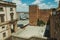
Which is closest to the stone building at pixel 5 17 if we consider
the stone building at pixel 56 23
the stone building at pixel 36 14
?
the stone building at pixel 56 23

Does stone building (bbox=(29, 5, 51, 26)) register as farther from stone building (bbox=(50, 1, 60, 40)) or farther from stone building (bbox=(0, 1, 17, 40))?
stone building (bbox=(50, 1, 60, 40))

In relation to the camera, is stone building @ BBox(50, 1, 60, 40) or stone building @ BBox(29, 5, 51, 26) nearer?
stone building @ BBox(50, 1, 60, 40)

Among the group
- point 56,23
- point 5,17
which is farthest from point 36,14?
point 56,23

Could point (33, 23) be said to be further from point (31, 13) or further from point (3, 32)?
point (3, 32)

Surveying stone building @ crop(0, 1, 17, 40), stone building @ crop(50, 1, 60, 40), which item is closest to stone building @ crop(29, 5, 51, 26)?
stone building @ crop(0, 1, 17, 40)

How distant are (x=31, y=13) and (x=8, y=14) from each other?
41.0 ft

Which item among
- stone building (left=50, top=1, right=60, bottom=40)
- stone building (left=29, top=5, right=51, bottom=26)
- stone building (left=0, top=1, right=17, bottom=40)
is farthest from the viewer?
stone building (left=29, top=5, right=51, bottom=26)

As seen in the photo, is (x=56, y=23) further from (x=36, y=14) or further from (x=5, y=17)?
(x=36, y=14)

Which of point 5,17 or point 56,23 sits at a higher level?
point 5,17

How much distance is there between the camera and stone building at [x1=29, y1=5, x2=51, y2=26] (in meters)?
35.2

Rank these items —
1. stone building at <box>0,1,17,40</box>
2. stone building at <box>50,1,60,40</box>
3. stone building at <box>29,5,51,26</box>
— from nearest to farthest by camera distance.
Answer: stone building at <box>50,1,60,40</box> < stone building at <box>0,1,17,40</box> < stone building at <box>29,5,51,26</box>

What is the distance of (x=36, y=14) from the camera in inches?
1403

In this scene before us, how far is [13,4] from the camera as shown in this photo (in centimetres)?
2594

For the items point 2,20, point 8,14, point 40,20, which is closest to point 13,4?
point 8,14
